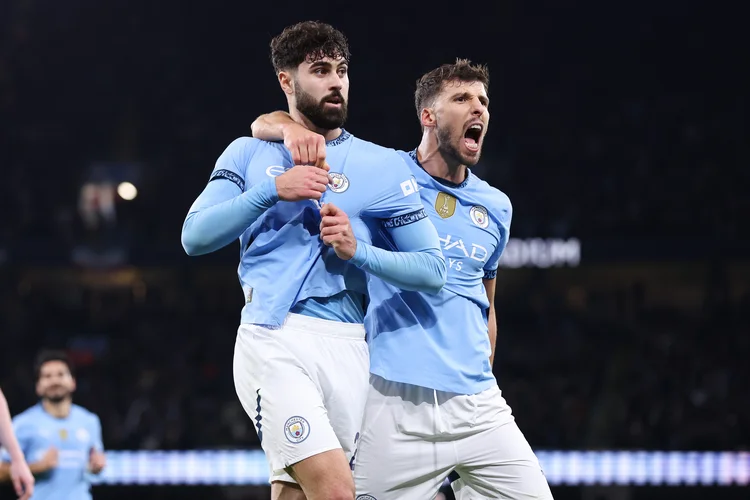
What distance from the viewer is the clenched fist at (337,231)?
316 centimetres

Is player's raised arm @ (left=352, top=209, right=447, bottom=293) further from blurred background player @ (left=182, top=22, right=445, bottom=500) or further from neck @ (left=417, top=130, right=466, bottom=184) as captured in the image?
neck @ (left=417, top=130, right=466, bottom=184)

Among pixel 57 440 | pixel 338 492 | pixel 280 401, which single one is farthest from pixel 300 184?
pixel 57 440

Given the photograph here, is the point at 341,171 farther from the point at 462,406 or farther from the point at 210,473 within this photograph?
the point at 210,473

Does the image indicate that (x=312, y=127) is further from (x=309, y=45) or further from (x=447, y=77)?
(x=447, y=77)

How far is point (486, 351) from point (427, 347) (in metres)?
0.30

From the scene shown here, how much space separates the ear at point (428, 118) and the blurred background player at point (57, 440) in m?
3.97

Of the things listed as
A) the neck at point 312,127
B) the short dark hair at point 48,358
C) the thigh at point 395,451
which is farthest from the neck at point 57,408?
the neck at point 312,127

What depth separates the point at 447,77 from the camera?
416 centimetres

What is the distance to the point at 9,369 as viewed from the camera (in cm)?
1427

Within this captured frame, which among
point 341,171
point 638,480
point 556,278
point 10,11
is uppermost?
point 10,11

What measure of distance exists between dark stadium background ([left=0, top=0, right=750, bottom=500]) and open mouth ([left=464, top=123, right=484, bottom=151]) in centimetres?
868

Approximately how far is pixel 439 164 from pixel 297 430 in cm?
148

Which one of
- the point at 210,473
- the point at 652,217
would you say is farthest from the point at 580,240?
the point at 210,473

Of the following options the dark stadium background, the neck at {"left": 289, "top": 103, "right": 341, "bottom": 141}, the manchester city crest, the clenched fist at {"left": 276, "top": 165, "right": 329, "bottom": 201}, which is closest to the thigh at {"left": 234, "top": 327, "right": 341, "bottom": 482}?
the clenched fist at {"left": 276, "top": 165, "right": 329, "bottom": 201}
